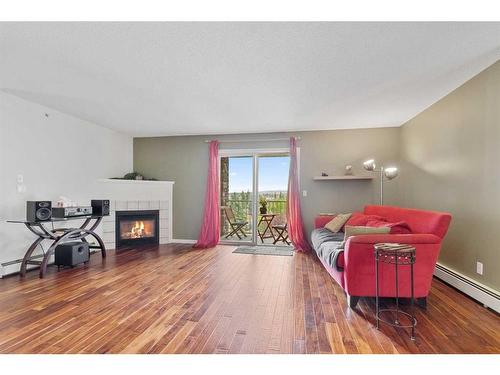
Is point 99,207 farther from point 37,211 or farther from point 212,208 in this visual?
point 212,208

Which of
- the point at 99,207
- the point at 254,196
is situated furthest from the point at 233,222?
the point at 99,207

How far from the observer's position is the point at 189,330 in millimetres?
1992

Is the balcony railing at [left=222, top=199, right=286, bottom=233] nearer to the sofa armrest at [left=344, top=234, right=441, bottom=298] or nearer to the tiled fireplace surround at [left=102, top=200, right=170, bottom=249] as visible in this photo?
the tiled fireplace surround at [left=102, top=200, right=170, bottom=249]

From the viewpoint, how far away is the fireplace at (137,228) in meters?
5.08

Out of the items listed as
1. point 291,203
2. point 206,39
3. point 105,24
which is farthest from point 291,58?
point 291,203

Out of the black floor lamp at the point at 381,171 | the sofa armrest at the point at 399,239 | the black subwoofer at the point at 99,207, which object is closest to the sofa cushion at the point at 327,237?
the sofa armrest at the point at 399,239

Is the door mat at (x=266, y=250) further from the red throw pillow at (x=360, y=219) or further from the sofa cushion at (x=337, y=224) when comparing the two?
the red throw pillow at (x=360, y=219)

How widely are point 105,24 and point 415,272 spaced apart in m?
3.27

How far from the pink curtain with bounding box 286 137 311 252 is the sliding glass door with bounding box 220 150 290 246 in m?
0.22

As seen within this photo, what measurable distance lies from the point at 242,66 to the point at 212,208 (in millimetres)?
3277

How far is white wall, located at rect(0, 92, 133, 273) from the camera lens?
3314 mm
